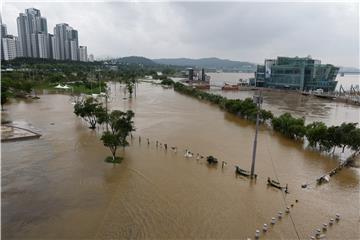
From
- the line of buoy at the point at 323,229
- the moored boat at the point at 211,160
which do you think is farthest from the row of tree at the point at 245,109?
the line of buoy at the point at 323,229

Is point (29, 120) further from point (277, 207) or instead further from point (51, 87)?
point (51, 87)

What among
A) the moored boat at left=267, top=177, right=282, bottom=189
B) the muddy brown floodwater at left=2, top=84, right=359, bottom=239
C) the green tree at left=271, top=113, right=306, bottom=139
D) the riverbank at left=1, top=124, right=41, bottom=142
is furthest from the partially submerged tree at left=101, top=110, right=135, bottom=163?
the green tree at left=271, top=113, right=306, bottom=139

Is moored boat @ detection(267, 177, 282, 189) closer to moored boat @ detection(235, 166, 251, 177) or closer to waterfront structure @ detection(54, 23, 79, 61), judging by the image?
moored boat @ detection(235, 166, 251, 177)

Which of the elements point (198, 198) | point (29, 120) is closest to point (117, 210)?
point (198, 198)

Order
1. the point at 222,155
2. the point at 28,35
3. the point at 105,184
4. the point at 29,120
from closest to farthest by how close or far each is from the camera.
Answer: the point at 105,184, the point at 222,155, the point at 29,120, the point at 28,35

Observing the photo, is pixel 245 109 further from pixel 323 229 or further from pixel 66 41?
pixel 66 41

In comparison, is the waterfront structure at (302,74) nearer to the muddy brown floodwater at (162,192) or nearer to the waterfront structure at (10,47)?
the muddy brown floodwater at (162,192)
